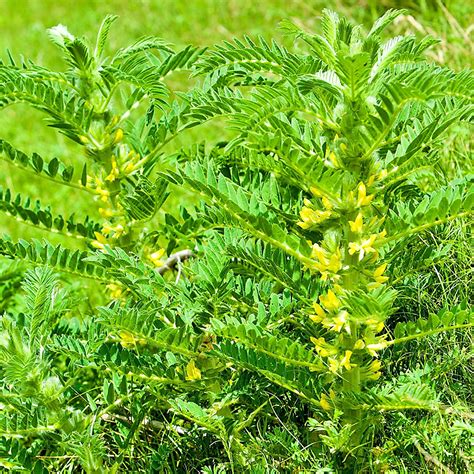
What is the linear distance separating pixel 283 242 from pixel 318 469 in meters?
0.48

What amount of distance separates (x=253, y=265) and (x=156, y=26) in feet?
14.3

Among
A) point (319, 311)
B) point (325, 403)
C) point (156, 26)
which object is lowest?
point (325, 403)

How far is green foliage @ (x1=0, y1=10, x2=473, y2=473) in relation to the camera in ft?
5.21

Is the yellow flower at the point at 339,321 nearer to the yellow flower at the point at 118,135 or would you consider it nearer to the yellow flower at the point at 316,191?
the yellow flower at the point at 316,191

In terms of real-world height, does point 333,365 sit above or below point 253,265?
below

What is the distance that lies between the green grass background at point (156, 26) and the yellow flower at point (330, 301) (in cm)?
111

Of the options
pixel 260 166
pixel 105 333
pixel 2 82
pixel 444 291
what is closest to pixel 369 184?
pixel 260 166

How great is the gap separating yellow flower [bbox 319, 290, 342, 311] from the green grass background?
1.11m

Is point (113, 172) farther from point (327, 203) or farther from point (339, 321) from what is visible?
point (339, 321)

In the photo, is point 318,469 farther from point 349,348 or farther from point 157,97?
point 157,97

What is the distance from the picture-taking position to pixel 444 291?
79.4 inches

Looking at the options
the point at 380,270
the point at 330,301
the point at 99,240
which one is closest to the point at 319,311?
the point at 330,301

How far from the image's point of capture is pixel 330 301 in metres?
1.59

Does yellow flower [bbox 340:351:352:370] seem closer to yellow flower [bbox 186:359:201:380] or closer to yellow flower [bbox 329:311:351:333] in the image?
yellow flower [bbox 329:311:351:333]
